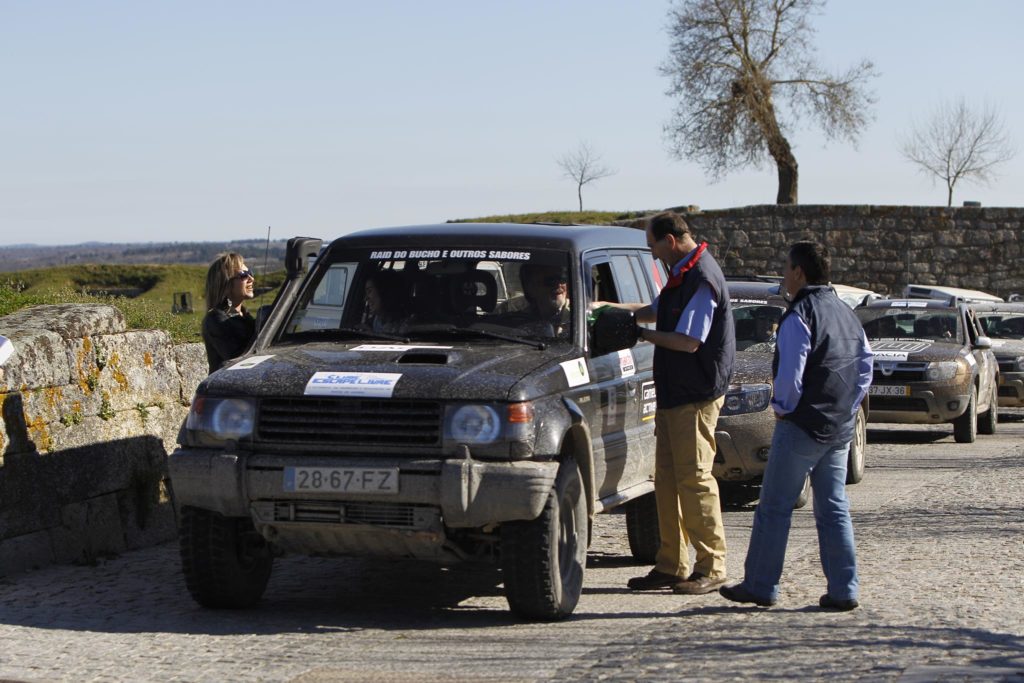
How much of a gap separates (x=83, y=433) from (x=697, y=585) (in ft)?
12.9

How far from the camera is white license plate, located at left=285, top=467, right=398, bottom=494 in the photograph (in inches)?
275

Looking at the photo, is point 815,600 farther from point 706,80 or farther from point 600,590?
point 706,80

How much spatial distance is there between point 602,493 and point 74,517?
130 inches

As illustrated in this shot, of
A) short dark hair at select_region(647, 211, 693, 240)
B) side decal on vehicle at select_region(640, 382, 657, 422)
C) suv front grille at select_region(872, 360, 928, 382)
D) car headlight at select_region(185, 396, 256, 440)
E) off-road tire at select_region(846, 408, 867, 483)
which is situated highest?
short dark hair at select_region(647, 211, 693, 240)

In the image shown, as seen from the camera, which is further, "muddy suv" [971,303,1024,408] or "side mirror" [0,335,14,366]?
"muddy suv" [971,303,1024,408]

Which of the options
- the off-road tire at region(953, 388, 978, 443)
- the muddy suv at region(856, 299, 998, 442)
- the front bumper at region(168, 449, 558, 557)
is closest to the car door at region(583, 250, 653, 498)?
the front bumper at region(168, 449, 558, 557)

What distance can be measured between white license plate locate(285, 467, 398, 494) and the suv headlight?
0.32m

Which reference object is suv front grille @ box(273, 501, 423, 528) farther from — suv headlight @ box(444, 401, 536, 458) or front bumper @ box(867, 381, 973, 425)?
→ front bumper @ box(867, 381, 973, 425)

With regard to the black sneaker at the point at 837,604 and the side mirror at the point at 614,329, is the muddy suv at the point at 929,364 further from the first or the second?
the black sneaker at the point at 837,604

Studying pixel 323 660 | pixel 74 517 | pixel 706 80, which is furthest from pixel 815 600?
pixel 706 80

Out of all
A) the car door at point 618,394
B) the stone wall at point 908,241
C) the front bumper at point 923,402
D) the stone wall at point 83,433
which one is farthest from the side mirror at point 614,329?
the stone wall at point 908,241

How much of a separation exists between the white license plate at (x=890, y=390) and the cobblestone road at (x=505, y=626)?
23.2 ft

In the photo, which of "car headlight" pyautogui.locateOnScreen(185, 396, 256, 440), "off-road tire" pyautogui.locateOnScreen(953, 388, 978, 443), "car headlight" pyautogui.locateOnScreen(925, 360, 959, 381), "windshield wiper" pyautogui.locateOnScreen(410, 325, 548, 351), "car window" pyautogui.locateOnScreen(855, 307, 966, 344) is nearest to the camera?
"car headlight" pyautogui.locateOnScreen(185, 396, 256, 440)

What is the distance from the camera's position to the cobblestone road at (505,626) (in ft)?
20.8
